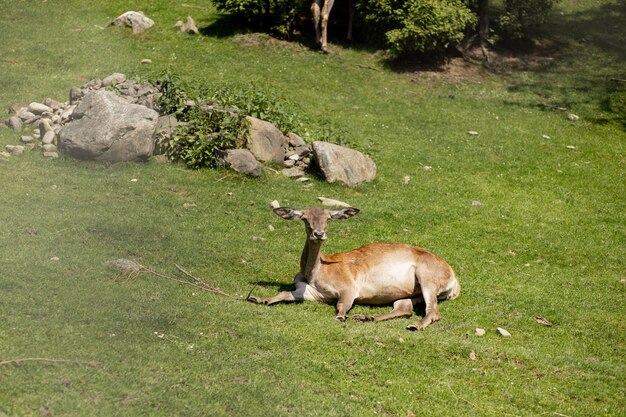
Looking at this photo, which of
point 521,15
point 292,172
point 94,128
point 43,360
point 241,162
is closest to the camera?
point 43,360

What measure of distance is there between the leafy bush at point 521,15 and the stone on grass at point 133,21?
8.75 m

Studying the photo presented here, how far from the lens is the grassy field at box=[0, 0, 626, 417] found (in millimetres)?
7766

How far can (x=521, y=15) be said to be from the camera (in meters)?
21.8

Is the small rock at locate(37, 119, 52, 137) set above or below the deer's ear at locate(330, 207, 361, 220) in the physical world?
below

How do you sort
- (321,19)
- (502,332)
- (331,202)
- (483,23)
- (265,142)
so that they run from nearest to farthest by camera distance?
(502,332), (331,202), (265,142), (321,19), (483,23)

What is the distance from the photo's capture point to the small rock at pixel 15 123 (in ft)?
48.0

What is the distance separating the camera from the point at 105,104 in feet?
45.5

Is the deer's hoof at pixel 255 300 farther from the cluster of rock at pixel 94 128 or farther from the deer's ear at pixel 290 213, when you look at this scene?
the cluster of rock at pixel 94 128

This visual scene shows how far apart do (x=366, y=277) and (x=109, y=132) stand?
5487mm

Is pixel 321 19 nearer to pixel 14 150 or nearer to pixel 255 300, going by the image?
pixel 14 150

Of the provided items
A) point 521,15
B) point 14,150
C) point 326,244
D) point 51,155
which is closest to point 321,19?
point 521,15

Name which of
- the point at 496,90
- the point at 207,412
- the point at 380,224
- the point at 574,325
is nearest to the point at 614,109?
the point at 496,90

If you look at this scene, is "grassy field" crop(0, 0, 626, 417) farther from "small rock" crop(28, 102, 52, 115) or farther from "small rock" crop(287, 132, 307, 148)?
"small rock" crop(287, 132, 307, 148)

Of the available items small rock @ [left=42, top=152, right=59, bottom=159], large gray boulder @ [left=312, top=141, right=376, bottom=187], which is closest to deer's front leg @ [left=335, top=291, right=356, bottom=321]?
large gray boulder @ [left=312, top=141, right=376, bottom=187]
